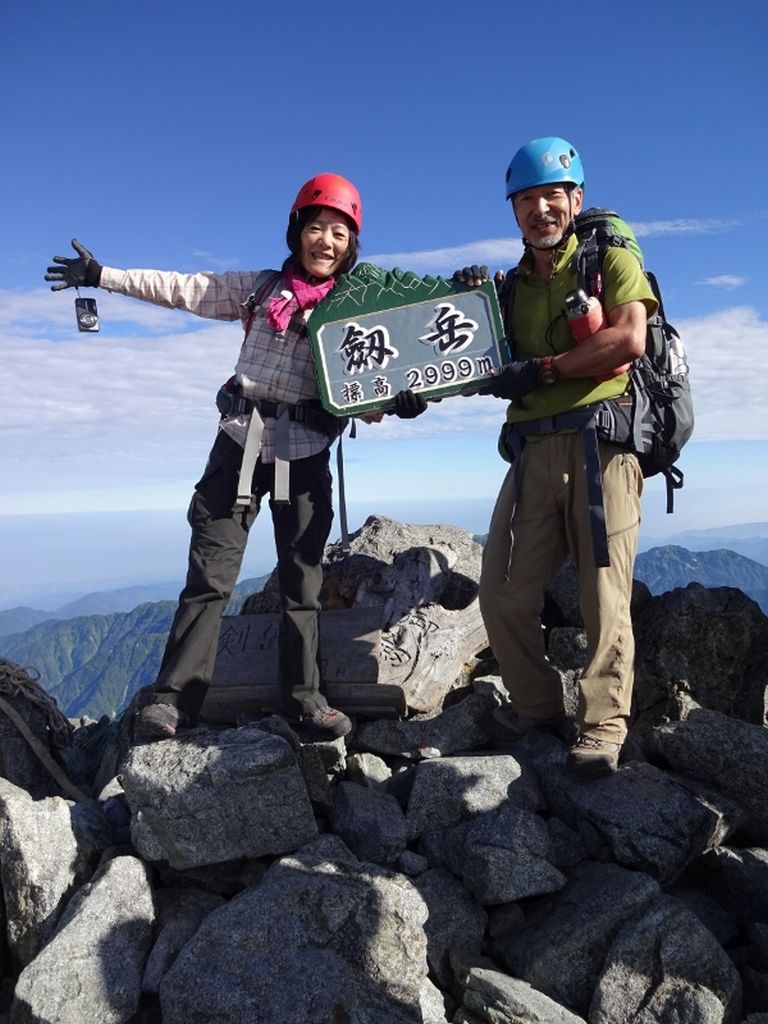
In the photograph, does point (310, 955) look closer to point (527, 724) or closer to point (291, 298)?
point (527, 724)

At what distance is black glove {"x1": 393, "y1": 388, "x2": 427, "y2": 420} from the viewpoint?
6.42m

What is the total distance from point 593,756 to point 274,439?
3.68m

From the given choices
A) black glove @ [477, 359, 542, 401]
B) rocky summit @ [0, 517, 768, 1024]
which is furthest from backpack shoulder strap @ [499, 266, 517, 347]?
rocky summit @ [0, 517, 768, 1024]

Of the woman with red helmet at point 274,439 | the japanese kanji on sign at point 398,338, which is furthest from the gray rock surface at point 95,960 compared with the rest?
the japanese kanji on sign at point 398,338

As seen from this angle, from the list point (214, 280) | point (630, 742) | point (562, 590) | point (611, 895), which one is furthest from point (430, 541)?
point (611, 895)

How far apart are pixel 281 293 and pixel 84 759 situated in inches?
234

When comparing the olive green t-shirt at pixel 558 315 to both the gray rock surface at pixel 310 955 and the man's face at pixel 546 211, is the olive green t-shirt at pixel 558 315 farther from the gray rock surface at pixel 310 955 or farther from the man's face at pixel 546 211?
the gray rock surface at pixel 310 955

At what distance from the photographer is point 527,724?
6844 mm

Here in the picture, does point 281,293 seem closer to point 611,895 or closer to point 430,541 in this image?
point 430,541

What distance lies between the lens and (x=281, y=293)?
6457 millimetres

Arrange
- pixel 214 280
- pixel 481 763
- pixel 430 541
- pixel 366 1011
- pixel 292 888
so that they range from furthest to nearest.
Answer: pixel 430 541, pixel 214 280, pixel 481 763, pixel 292 888, pixel 366 1011

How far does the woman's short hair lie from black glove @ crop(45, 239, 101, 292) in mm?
1670

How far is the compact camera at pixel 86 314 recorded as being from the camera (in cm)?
658

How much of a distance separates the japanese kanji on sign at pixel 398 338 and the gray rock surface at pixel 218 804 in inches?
116
